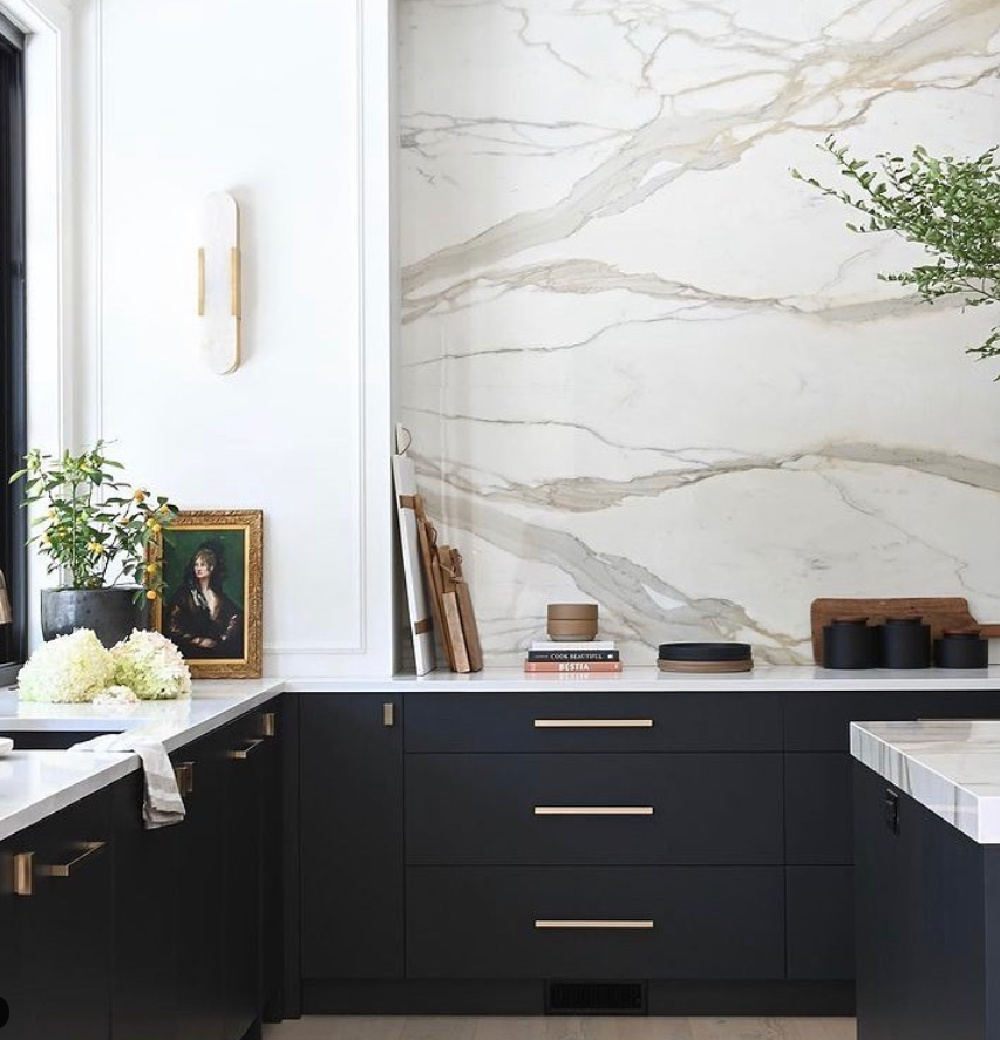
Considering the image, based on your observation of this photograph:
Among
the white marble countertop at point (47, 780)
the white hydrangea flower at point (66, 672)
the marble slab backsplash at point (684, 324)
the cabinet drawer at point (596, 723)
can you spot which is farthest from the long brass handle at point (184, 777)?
the marble slab backsplash at point (684, 324)

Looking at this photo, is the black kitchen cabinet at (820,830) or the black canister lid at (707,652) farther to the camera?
the black canister lid at (707,652)

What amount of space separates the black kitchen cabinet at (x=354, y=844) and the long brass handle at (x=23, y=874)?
72.3 inches

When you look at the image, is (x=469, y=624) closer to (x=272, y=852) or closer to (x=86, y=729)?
(x=272, y=852)

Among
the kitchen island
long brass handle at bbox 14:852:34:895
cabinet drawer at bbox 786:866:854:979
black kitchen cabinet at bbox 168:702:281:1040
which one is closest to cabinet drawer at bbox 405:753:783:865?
cabinet drawer at bbox 786:866:854:979

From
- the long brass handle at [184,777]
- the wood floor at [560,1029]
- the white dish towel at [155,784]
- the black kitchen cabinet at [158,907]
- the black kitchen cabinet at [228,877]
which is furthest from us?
the wood floor at [560,1029]

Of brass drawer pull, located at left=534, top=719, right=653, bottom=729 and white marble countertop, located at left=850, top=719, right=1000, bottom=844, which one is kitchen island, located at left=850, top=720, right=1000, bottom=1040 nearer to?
white marble countertop, located at left=850, top=719, right=1000, bottom=844

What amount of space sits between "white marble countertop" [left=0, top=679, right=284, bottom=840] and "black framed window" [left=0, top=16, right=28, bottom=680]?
49cm

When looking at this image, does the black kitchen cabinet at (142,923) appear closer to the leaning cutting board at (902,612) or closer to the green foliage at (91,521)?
the green foliage at (91,521)

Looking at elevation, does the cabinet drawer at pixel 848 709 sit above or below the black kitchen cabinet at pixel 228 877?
above

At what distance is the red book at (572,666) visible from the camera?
3838mm

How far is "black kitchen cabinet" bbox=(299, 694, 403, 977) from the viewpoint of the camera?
3.70m

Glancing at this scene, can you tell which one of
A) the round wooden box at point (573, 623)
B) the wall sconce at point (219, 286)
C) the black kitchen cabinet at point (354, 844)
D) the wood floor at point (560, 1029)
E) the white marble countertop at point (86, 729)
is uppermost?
the wall sconce at point (219, 286)

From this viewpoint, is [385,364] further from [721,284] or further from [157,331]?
[721,284]

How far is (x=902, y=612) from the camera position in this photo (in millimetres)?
4137
